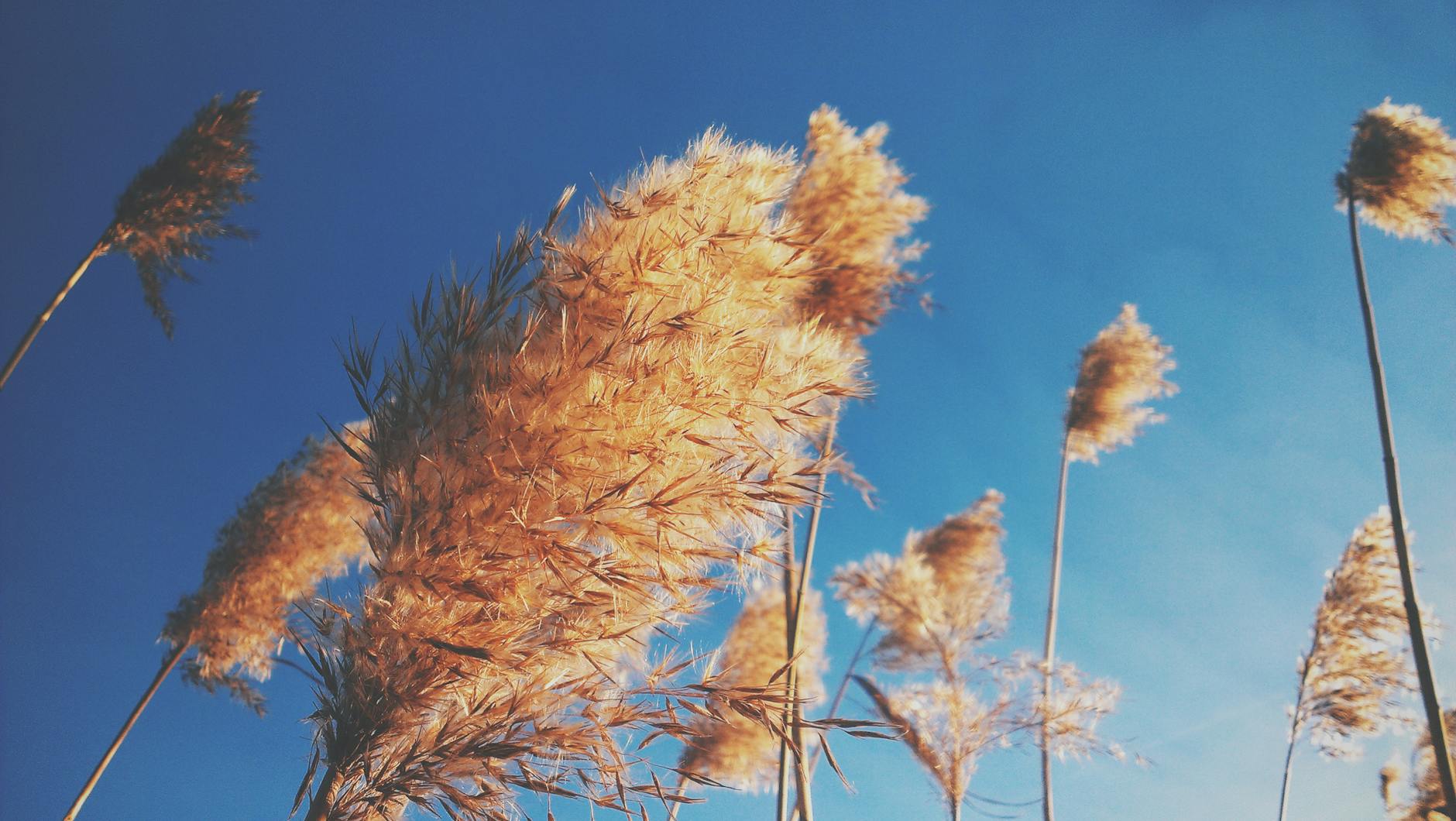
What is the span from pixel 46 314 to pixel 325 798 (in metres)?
4.02

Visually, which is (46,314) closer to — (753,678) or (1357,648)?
(753,678)

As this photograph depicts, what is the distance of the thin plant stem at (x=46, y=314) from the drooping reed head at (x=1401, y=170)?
7.85 meters

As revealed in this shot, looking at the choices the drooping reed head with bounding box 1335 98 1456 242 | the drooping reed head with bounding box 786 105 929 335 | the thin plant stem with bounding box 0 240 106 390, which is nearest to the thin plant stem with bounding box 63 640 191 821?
the thin plant stem with bounding box 0 240 106 390

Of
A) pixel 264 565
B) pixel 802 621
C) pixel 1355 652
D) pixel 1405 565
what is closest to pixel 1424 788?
pixel 1355 652

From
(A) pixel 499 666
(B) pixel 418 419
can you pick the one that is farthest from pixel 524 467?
(A) pixel 499 666

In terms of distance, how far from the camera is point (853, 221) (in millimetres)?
3193

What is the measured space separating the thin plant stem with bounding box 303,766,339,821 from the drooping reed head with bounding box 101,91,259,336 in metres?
4.63

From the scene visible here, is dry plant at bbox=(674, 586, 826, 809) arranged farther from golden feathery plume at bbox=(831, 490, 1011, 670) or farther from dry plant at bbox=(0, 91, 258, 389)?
dry plant at bbox=(0, 91, 258, 389)

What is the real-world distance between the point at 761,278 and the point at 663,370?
1.64ft

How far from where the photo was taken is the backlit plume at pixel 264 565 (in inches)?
191

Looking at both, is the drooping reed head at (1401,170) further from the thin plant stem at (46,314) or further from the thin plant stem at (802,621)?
the thin plant stem at (46,314)

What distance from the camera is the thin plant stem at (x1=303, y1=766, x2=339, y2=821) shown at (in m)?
1.50

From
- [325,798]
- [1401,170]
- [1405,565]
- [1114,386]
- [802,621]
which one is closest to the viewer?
[325,798]

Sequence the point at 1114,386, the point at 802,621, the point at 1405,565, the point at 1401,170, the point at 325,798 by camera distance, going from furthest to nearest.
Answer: the point at 1114,386 < the point at 1401,170 < the point at 1405,565 < the point at 802,621 < the point at 325,798
